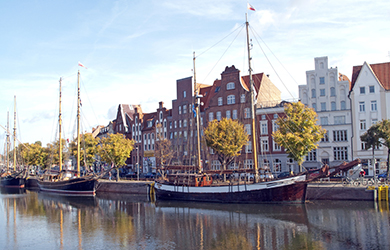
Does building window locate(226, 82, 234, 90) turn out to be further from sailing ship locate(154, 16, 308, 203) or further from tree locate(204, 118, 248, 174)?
sailing ship locate(154, 16, 308, 203)

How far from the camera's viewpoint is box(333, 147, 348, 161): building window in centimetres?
6378

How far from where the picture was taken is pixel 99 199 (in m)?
59.7

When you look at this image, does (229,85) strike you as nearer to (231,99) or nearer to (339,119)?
(231,99)

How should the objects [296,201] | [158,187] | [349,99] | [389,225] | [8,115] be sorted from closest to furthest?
[389,225], [296,201], [158,187], [349,99], [8,115]

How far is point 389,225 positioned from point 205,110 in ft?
176

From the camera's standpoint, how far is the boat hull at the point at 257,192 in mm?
42125

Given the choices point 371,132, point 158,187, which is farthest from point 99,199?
point 371,132

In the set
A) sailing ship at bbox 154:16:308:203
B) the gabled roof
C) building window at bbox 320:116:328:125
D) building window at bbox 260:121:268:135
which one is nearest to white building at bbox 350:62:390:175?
the gabled roof

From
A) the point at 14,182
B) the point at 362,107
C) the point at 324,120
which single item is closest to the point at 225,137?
the point at 324,120

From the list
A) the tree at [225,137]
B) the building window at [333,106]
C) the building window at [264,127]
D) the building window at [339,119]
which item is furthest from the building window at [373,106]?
the tree at [225,137]

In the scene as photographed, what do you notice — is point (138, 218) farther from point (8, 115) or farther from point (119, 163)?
point (8, 115)

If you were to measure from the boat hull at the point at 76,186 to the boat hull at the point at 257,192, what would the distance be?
74.4 feet

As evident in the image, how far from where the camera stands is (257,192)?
4362 cm

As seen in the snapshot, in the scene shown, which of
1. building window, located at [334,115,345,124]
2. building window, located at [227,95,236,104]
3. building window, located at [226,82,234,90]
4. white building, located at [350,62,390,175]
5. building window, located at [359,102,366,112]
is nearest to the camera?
white building, located at [350,62,390,175]
